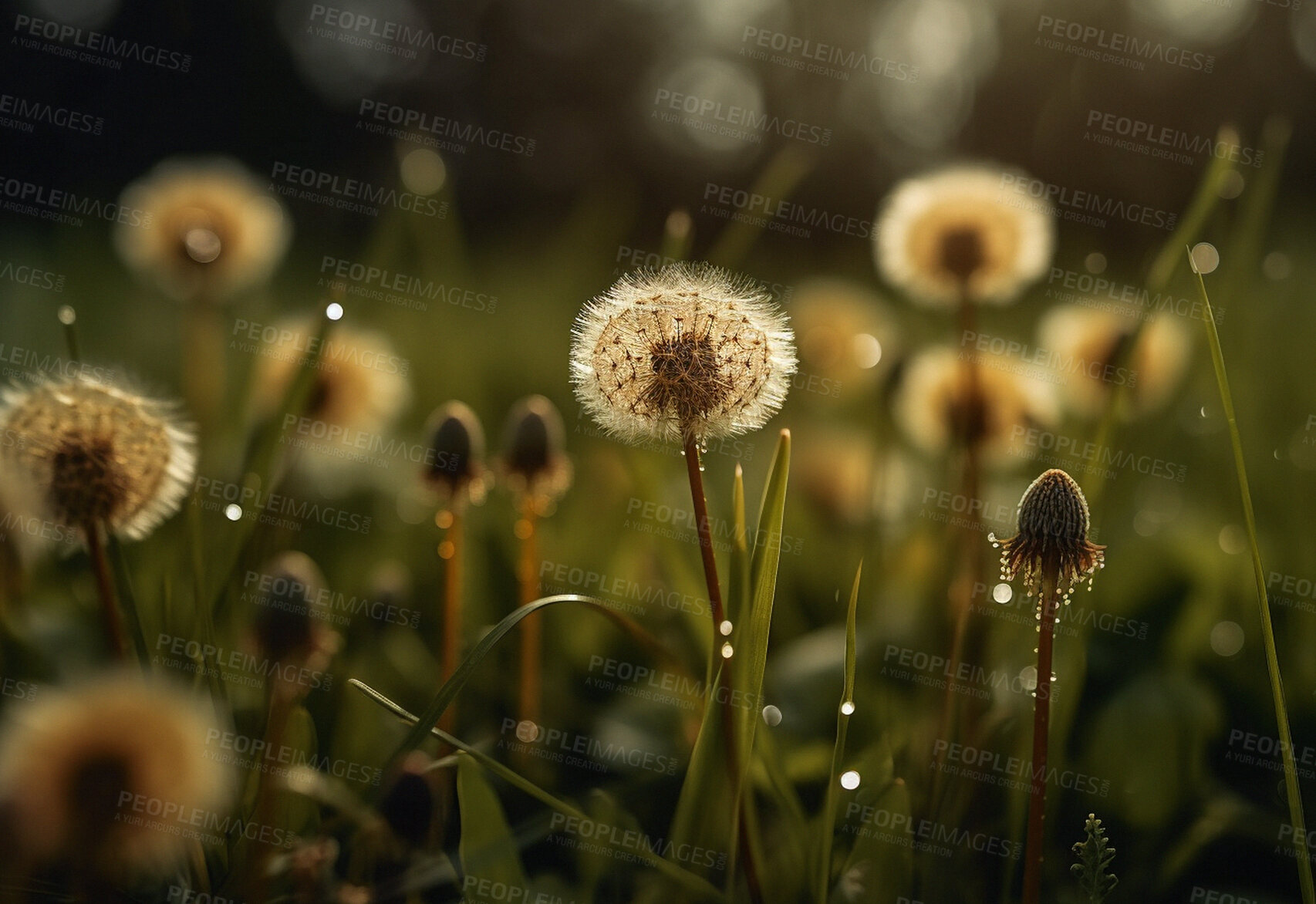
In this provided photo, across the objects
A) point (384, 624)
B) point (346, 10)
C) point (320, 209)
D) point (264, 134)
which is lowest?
point (384, 624)

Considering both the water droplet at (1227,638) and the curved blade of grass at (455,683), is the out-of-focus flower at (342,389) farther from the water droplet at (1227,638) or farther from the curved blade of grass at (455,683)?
the water droplet at (1227,638)

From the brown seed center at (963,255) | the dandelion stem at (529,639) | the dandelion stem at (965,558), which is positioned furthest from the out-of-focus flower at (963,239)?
the dandelion stem at (529,639)

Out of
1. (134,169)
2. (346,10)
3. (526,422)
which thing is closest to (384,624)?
(526,422)

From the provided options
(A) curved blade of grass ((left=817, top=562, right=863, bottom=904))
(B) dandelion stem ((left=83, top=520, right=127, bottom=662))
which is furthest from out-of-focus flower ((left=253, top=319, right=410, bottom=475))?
(A) curved blade of grass ((left=817, top=562, right=863, bottom=904))

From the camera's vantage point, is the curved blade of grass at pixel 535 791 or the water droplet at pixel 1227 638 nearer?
the curved blade of grass at pixel 535 791

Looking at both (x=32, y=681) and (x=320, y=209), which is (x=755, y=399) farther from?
(x=320, y=209)

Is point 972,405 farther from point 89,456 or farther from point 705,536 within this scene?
point 89,456
